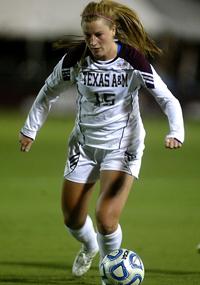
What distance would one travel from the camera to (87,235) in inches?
327

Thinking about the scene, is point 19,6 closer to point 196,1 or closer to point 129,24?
point 196,1

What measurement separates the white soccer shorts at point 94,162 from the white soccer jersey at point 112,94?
6cm

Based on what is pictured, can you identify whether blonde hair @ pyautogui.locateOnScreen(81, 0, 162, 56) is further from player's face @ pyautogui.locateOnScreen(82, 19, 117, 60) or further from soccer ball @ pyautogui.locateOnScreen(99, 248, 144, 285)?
soccer ball @ pyautogui.locateOnScreen(99, 248, 144, 285)

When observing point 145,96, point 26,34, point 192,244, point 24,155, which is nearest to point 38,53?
point 26,34

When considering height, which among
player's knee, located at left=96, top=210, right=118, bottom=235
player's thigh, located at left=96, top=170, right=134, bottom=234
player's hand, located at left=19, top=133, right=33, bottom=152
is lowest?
player's knee, located at left=96, top=210, right=118, bottom=235

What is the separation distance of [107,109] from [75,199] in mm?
841

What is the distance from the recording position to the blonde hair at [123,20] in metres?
7.45

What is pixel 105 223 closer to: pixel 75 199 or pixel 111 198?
pixel 111 198

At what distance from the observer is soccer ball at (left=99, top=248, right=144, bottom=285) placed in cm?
714

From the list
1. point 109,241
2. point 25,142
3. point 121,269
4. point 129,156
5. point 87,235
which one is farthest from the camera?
point 87,235

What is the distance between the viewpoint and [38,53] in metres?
35.2

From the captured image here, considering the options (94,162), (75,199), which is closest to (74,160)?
(94,162)

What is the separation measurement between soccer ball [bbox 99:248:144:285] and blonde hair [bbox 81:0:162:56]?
5.81ft

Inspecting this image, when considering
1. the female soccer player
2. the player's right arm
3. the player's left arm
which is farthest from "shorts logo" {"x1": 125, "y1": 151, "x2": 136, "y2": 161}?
the player's right arm
